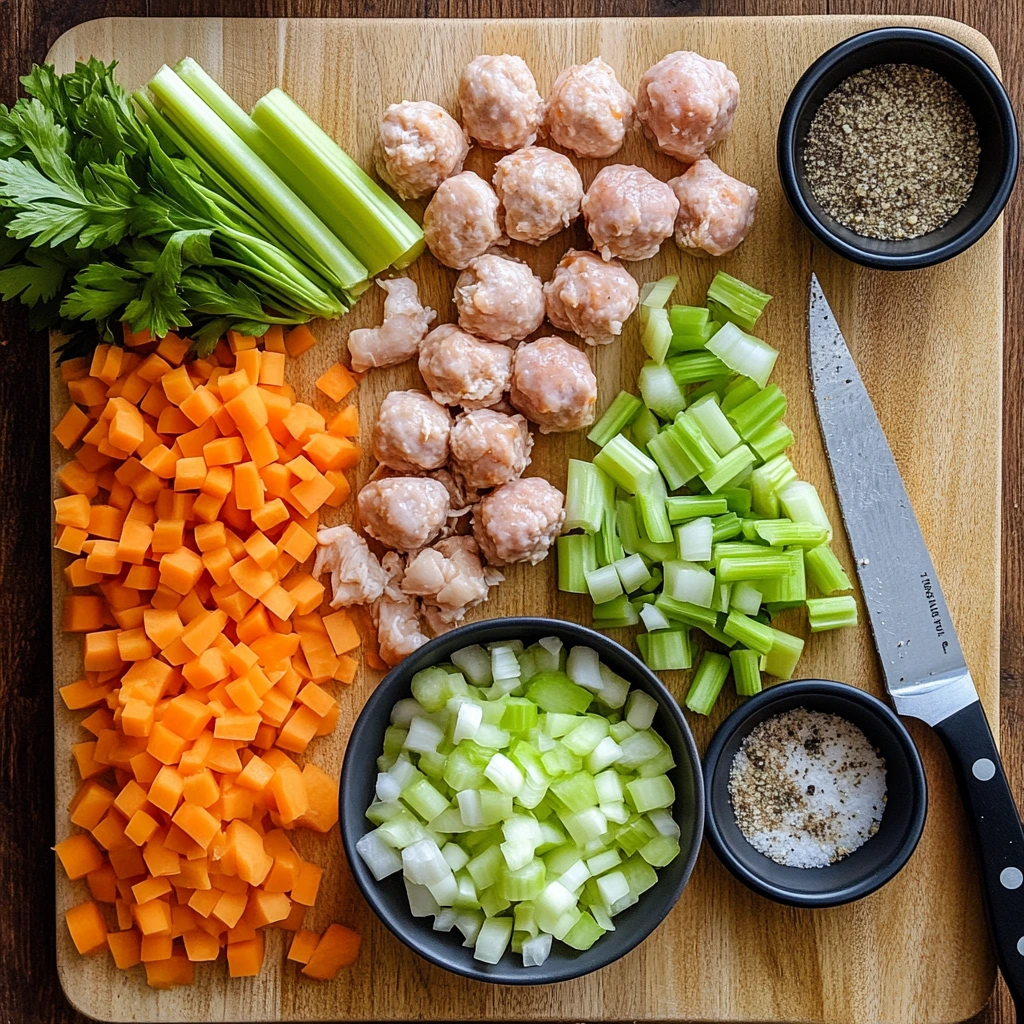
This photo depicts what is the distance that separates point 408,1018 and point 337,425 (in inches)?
58.0

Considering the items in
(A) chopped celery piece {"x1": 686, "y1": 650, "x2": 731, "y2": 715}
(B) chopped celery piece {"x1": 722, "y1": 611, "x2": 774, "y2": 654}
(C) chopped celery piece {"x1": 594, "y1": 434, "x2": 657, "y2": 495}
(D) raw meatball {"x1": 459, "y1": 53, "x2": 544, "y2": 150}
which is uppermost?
(D) raw meatball {"x1": 459, "y1": 53, "x2": 544, "y2": 150}

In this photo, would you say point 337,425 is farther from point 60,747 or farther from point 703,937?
point 703,937

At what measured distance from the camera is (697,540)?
240cm

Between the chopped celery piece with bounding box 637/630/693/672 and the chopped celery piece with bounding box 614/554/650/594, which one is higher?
the chopped celery piece with bounding box 614/554/650/594

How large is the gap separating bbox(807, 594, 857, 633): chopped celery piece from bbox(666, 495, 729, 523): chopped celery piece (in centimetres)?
32

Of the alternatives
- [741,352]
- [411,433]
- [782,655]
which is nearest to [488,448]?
[411,433]

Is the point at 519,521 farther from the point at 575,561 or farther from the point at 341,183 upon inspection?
the point at 341,183

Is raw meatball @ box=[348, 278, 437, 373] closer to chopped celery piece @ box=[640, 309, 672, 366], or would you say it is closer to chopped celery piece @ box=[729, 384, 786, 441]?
chopped celery piece @ box=[640, 309, 672, 366]

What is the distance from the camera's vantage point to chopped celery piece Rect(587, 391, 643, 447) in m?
2.48

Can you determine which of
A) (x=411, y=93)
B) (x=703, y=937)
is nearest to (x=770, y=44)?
(x=411, y=93)

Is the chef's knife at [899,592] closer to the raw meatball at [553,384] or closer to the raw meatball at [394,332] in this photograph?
the raw meatball at [553,384]

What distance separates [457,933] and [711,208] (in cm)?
180

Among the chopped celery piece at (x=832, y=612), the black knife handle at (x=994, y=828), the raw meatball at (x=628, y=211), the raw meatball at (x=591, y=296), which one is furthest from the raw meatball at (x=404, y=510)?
the black knife handle at (x=994, y=828)

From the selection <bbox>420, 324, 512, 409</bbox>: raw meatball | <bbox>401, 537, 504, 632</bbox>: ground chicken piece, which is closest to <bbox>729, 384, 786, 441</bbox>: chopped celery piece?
<bbox>420, 324, 512, 409</bbox>: raw meatball
